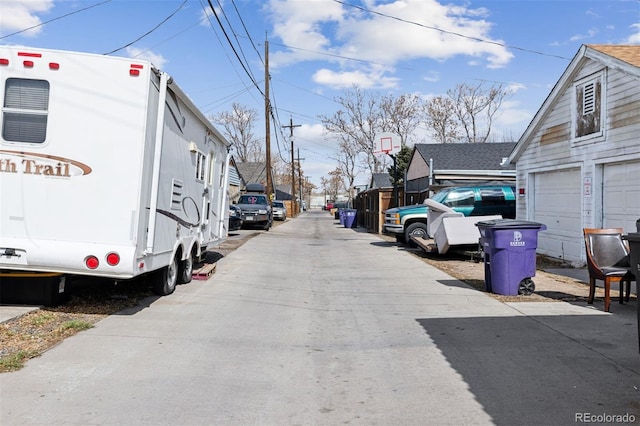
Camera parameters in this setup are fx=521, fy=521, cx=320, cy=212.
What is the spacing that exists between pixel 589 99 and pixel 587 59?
0.94 metres

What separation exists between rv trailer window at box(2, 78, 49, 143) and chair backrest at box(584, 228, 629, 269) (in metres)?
7.48

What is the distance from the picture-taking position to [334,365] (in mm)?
4969

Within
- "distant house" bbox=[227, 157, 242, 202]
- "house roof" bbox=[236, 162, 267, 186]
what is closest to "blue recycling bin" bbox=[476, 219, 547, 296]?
"distant house" bbox=[227, 157, 242, 202]

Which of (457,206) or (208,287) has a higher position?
(457,206)

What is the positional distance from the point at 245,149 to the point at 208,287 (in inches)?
2633

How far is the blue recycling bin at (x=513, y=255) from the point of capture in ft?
27.8

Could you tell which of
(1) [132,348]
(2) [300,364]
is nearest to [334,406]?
(2) [300,364]

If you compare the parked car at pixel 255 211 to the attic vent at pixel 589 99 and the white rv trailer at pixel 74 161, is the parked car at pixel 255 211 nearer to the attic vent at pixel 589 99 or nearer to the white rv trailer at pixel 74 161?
the attic vent at pixel 589 99

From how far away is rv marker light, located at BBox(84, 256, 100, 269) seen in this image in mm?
6113

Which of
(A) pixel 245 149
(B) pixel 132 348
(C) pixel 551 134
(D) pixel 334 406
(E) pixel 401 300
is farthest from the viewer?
(A) pixel 245 149

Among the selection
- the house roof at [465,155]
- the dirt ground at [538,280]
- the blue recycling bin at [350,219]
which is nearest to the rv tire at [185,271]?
the dirt ground at [538,280]

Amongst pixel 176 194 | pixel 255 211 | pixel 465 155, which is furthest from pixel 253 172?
pixel 176 194

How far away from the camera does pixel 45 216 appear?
621 cm

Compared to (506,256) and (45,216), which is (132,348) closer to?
(45,216)
